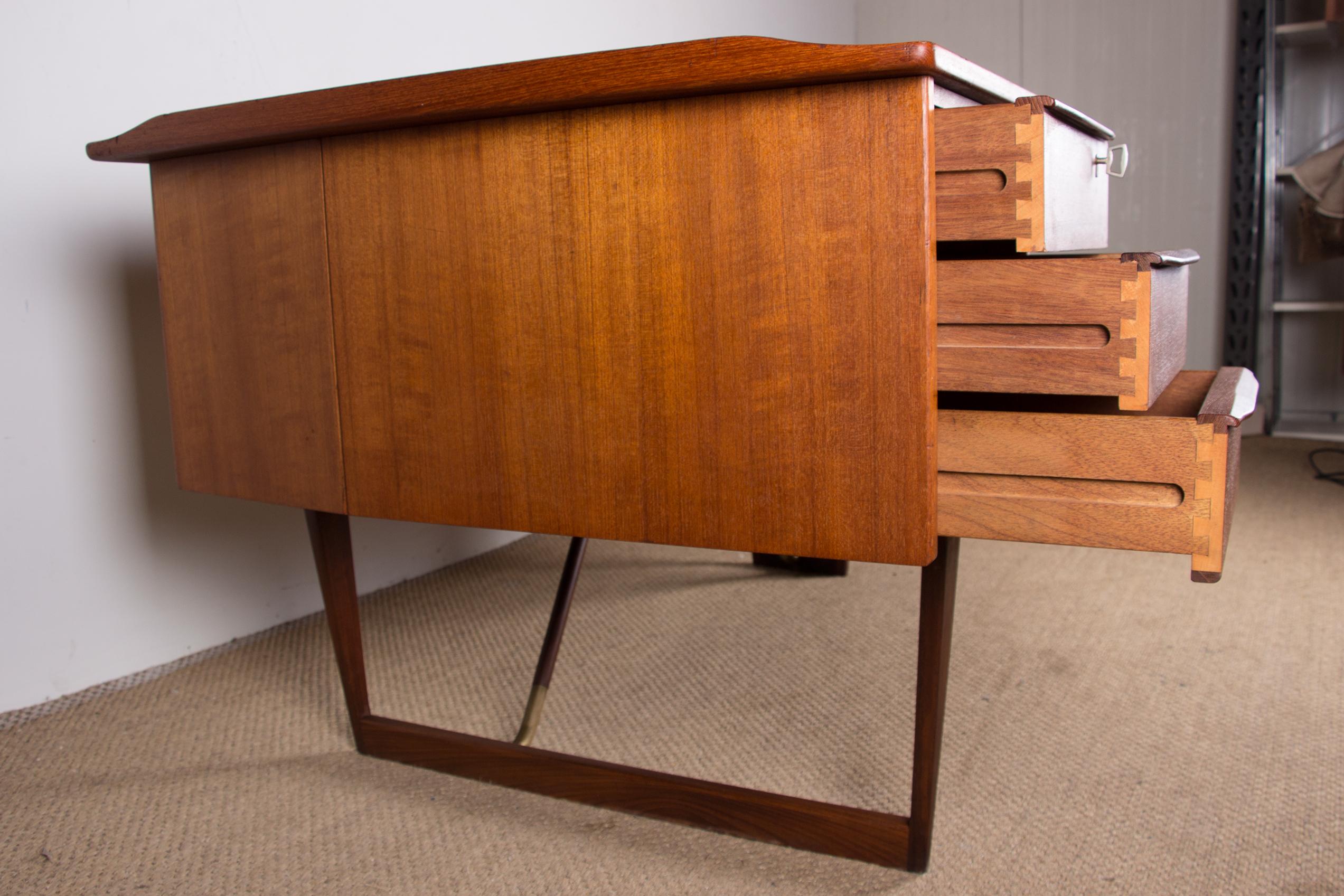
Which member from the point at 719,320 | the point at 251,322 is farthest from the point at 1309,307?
the point at 251,322

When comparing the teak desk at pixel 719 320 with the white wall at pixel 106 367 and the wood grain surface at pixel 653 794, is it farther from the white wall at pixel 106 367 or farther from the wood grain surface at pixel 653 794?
the white wall at pixel 106 367

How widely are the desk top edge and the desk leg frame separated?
0.35m

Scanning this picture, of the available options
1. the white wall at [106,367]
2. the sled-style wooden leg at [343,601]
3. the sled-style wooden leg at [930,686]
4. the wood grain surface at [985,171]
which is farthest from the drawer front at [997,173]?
the white wall at [106,367]

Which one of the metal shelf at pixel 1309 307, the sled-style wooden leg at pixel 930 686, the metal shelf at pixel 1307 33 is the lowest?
the sled-style wooden leg at pixel 930 686

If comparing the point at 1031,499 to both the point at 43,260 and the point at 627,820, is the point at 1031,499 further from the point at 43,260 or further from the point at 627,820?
the point at 43,260

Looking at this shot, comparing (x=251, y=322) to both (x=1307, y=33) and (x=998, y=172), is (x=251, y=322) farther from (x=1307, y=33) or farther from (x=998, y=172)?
(x=1307, y=33)

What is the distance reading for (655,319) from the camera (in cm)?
73

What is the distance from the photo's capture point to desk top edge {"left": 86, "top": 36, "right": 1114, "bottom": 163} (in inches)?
25.0

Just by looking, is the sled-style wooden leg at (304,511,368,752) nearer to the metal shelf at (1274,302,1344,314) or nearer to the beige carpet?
the beige carpet

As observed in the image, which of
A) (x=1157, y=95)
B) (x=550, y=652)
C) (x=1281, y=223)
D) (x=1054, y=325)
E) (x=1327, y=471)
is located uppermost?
(x=1157, y=95)

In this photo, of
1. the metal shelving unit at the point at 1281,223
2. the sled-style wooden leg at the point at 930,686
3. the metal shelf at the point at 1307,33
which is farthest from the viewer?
the metal shelving unit at the point at 1281,223

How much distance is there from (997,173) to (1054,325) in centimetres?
11

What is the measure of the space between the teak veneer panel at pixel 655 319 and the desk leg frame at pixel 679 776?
0.17m

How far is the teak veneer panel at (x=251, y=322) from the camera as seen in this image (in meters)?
0.88
